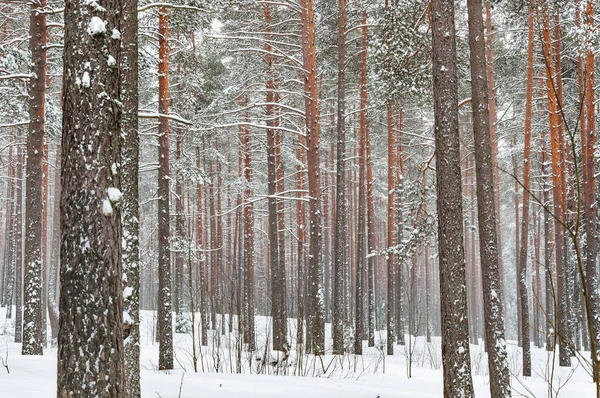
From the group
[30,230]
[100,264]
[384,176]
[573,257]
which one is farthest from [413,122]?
[100,264]

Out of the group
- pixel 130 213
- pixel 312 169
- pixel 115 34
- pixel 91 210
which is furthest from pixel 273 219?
pixel 91 210

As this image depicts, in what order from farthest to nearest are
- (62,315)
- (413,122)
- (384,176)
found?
(384,176)
(413,122)
(62,315)

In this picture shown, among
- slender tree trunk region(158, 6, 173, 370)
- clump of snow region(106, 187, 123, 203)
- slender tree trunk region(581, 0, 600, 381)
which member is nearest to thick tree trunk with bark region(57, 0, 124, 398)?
clump of snow region(106, 187, 123, 203)

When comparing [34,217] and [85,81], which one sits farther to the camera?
[34,217]

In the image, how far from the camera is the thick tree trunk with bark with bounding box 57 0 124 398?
9.92 ft

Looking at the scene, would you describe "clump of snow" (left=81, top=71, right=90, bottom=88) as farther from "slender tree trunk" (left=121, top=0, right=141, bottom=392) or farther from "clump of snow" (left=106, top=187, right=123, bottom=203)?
"slender tree trunk" (left=121, top=0, right=141, bottom=392)

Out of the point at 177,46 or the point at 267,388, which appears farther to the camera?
the point at 177,46

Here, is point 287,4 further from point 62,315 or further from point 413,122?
point 413,122

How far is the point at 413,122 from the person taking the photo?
24156 millimetres

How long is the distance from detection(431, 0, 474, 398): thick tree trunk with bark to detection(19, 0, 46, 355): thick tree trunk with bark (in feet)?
24.4

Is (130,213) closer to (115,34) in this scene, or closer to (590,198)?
(115,34)

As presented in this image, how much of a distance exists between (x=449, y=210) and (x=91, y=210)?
4011 mm

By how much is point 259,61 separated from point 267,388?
11712 millimetres

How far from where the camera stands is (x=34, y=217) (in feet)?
31.2
